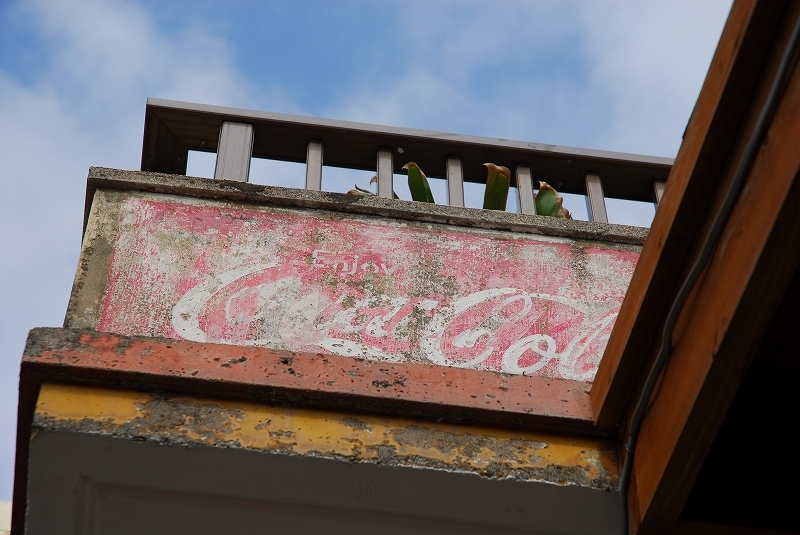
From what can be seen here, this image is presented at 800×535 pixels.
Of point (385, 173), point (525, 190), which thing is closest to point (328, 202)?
point (385, 173)

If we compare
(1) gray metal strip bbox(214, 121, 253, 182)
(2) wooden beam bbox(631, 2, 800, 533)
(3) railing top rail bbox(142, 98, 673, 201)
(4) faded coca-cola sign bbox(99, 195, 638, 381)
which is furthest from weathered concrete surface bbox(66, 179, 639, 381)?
(2) wooden beam bbox(631, 2, 800, 533)

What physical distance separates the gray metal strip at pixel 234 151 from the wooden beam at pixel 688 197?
4.65 feet

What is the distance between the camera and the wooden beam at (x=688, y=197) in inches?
52.8

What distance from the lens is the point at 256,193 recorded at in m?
2.64

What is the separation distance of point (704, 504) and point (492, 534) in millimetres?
370

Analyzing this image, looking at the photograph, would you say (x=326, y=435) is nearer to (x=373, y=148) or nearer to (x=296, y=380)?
(x=296, y=380)

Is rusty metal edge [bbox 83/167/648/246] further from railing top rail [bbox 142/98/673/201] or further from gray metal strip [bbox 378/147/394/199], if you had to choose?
railing top rail [bbox 142/98/673/201]

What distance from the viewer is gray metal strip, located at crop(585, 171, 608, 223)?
121 inches

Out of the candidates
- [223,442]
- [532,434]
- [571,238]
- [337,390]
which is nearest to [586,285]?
[571,238]

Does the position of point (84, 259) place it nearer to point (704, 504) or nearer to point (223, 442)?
point (223, 442)

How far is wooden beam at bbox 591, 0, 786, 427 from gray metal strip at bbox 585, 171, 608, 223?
1.34m

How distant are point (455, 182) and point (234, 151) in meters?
0.70

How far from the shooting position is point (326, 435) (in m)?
1.70

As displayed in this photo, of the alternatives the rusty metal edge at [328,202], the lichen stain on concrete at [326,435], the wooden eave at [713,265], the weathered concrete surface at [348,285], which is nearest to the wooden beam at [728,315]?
the wooden eave at [713,265]
